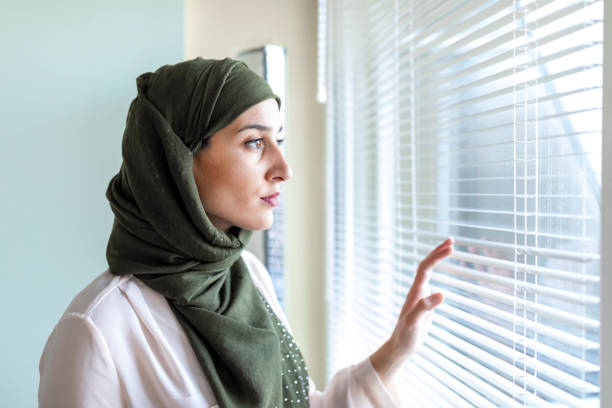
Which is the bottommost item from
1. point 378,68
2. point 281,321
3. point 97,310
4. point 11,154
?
point 281,321

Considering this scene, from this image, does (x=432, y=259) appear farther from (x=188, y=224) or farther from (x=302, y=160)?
(x=302, y=160)

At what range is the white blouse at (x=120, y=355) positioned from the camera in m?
0.86

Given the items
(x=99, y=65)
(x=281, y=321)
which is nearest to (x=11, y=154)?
(x=99, y=65)

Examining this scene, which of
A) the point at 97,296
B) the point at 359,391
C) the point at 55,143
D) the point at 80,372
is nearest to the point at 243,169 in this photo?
the point at 97,296

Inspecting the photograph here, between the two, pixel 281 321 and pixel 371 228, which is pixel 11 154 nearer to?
pixel 281 321

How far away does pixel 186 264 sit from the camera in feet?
3.20

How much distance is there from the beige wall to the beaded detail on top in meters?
0.77

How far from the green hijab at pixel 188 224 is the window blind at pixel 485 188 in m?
0.46

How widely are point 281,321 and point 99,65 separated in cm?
108

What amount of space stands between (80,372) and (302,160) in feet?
4.23

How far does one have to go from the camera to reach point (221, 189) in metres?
1.00

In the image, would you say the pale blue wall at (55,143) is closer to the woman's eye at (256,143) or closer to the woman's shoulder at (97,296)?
the woman's shoulder at (97,296)

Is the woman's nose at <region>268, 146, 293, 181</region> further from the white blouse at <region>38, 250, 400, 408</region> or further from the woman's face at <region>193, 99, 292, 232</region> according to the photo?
A: the white blouse at <region>38, 250, 400, 408</region>

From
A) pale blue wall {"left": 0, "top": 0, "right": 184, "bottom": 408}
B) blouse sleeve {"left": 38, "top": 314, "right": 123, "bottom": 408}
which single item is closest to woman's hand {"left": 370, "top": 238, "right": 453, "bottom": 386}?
blouse sleeve {"left": 38, "top": 314, "right": 123, "bottom": 408}
